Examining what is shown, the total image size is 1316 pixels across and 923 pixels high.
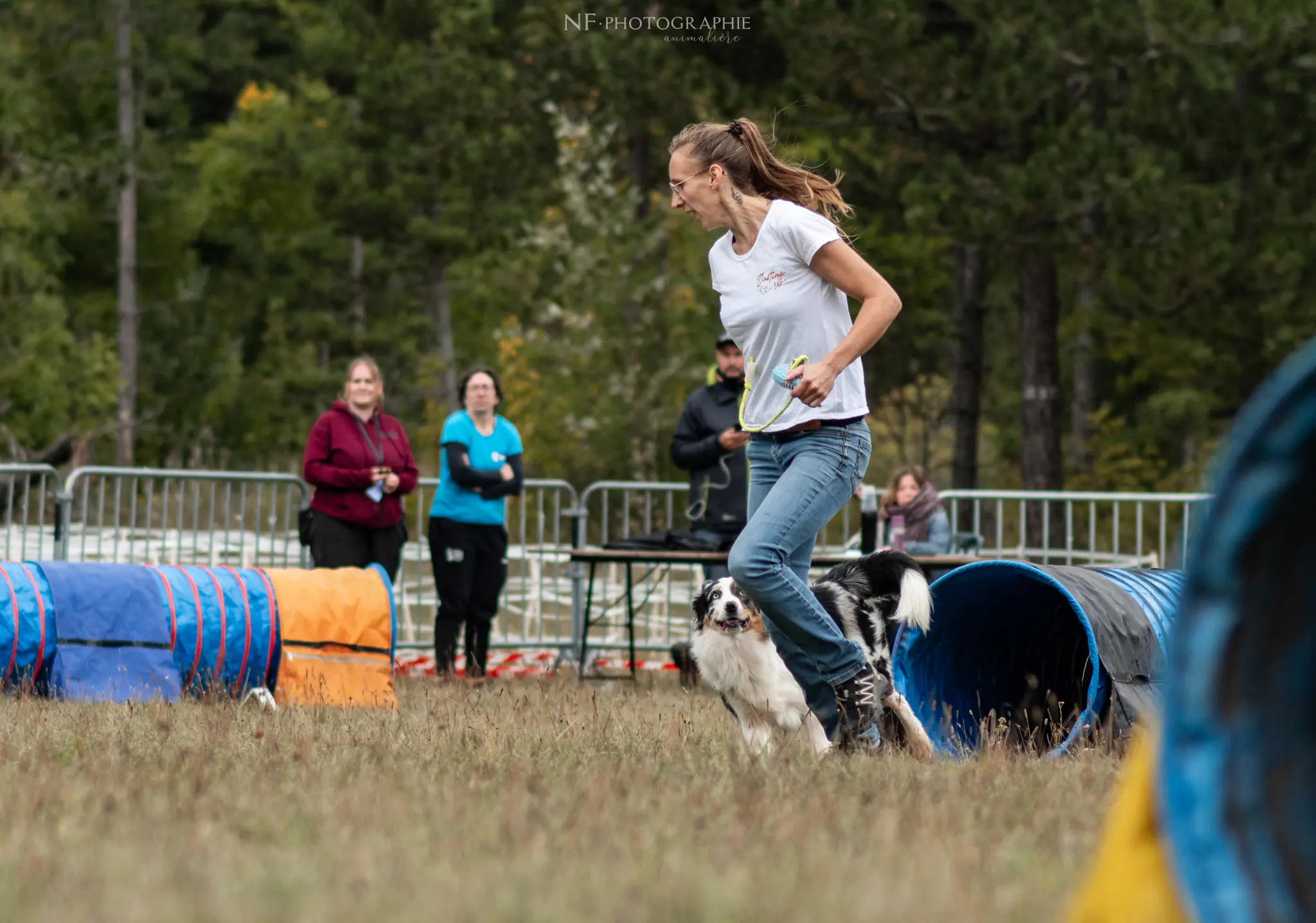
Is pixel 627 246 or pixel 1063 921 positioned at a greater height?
pixel 627 246

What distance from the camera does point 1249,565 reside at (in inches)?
99.7

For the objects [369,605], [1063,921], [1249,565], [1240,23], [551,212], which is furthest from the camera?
[551,212]

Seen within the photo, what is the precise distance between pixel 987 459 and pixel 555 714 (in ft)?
113

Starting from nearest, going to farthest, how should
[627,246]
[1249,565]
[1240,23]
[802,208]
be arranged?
[1249,565], [802,208], [1240,23], [627,246]

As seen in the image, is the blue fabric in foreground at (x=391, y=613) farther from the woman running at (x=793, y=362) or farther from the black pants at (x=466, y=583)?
the woman running at (x=793, y=362)

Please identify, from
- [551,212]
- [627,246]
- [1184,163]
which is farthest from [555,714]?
[551,212]

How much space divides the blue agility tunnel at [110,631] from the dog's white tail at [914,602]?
3591 millimetres

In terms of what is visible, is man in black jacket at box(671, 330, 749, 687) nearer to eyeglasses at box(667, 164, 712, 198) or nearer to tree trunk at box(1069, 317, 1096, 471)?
eyeglasses at box(667, 164, 712, 198)

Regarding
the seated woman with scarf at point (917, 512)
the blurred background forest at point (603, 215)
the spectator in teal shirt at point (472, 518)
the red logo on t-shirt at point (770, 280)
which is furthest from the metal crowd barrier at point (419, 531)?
the red logo on t-shirt at point (770, 280)

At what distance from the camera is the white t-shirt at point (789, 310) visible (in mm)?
5180

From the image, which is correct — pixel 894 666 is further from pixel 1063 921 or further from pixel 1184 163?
pixel 1184 163

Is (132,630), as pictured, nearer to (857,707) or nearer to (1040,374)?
(857,707)

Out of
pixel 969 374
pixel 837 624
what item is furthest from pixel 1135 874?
pixel 969 374

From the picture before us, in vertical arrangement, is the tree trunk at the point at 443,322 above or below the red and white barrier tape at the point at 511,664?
above
